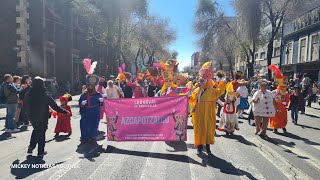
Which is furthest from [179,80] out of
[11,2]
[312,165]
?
[11,2]

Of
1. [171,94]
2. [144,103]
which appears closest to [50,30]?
[171,94]

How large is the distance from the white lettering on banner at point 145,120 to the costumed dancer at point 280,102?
14.3 ft

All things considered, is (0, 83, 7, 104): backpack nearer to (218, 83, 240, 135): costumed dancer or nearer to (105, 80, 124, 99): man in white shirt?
(105, 80, 124, 99): man in white shirt

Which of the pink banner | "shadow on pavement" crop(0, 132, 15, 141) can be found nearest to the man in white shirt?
"shadow on pavement" crop(0, 132, 15, 141)

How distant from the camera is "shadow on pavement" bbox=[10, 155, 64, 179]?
5824mm

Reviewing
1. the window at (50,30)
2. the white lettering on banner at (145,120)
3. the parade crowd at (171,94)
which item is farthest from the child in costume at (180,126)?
the window at (50,30)

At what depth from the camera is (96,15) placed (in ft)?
106

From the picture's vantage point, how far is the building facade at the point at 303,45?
108ft

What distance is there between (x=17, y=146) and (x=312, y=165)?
6.72 metres

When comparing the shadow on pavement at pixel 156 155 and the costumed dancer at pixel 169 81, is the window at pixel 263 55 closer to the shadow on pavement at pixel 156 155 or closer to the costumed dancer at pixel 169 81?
the costumed dancer at pixel 169 81

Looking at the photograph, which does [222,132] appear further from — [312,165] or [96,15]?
[96,15]

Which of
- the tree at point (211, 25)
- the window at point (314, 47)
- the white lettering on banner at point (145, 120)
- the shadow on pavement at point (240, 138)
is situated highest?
the tree at point (211, 25)

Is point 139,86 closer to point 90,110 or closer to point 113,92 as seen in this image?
point 113,92

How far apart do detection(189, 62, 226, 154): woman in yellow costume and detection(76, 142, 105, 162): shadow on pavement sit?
2.21 meters
